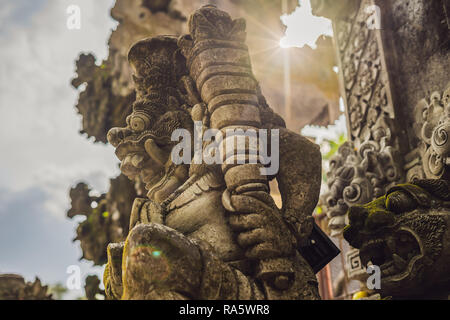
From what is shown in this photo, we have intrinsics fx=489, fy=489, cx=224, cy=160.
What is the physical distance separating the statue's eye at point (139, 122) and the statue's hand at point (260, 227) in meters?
0.81

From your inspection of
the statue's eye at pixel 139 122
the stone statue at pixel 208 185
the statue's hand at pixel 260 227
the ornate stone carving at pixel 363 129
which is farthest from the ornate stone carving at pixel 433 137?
the statue's eye at pixel 139 122

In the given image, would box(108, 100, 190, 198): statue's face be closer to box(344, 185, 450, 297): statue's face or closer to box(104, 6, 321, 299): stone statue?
box(104, 6, 321, 299): stone statue

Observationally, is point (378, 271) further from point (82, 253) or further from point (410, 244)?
point (82, 253)

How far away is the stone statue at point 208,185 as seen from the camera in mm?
2006

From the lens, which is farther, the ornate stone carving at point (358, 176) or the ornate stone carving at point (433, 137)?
the ornate stone carving at point (358, 176)

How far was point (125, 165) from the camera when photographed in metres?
2.93

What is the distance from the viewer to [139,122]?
2.89 meters

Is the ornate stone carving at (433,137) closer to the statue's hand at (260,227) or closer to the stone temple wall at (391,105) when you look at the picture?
the stone temple wall at (391,105)

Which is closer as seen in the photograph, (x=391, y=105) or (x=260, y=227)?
(x=260, y=227)

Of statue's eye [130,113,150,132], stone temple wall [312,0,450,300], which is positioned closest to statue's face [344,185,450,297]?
stone temple wall [312,0,450,300]

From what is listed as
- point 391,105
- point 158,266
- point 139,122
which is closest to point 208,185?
point 139,122

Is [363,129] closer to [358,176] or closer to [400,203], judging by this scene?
[358,176]

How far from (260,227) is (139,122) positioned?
3.46 ft
